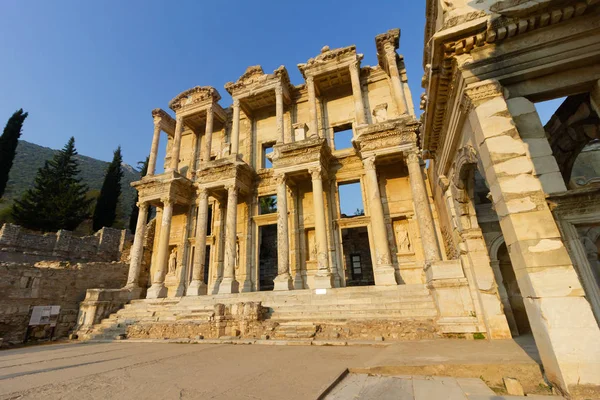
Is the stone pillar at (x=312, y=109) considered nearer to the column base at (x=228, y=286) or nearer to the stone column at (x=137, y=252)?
the column base at (x=228, y=286)

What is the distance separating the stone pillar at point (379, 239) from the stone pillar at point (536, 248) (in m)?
7.99

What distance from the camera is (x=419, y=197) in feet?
40.2

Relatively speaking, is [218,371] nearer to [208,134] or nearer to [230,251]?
[230,251]

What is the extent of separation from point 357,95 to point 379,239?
8.43m

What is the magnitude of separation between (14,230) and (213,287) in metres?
17.2

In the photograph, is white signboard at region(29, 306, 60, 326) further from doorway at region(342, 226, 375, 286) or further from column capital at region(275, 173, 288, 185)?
doorway at region(342, 226, 375, 286)

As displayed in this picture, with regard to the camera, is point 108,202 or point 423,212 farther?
point 108,202

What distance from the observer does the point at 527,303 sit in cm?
373

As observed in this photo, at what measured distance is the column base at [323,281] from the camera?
1185 cm

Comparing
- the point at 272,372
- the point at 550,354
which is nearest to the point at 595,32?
the point at 550,354

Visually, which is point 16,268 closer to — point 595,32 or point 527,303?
point 527,303

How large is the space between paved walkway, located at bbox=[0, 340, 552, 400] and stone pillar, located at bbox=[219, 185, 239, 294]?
25.4 ft

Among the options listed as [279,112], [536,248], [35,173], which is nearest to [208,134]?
[279,112]

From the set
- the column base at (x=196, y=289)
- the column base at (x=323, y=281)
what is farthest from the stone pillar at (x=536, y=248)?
the column base at (x=196, y=289)
